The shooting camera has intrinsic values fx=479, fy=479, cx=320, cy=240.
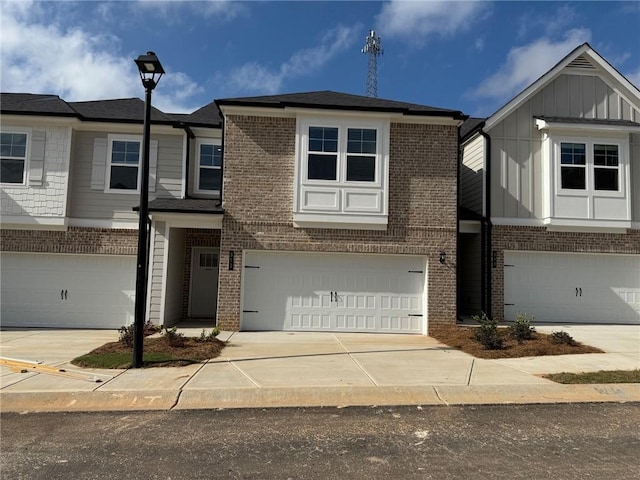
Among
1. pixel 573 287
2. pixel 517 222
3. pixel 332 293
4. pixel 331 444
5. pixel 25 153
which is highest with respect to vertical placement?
pixel 25 153

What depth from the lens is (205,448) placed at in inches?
189

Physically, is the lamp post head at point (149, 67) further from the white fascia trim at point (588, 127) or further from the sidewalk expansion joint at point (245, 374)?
the white fascia trim at point (588, 127)

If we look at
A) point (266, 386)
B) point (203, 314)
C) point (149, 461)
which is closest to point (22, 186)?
point (203, 314)

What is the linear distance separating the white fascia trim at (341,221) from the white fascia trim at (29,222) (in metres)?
6.62

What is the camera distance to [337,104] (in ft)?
41.9

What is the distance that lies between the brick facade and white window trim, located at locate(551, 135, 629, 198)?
3.90 ft

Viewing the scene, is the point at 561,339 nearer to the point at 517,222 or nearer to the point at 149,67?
the point at 517,222

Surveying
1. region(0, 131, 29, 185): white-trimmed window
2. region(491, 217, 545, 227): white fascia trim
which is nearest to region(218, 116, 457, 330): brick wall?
region(491, 217, 545, 227): white fascia trim

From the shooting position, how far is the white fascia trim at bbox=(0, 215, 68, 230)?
13211 millimetres

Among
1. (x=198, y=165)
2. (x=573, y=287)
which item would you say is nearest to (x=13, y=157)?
(x=198, y=165)

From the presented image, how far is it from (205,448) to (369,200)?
352 inches

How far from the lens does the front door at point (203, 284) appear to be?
592 inches

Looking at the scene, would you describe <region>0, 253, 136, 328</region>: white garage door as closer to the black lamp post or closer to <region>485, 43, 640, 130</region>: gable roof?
the black lamp post

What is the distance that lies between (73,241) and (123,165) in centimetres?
256
